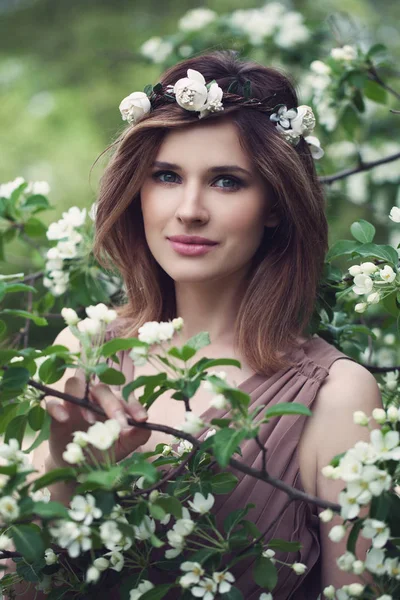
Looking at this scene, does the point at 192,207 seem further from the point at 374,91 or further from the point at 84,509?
A: the point at 374,91

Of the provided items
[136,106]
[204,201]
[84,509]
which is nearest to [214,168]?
[204,201]

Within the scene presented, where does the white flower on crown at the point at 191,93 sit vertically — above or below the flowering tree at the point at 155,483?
above

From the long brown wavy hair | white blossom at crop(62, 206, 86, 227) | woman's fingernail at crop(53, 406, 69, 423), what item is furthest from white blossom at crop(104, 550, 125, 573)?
white blossom at crop(62, 206, 86, 227)

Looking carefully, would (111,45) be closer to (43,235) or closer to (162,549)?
(43,235)

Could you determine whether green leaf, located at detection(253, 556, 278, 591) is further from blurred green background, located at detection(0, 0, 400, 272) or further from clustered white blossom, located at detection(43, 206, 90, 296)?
blurred green background, located at detection(0, 0, 400, 272)

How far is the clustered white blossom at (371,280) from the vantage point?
1832 millimetres

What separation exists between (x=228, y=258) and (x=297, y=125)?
15.7 inches

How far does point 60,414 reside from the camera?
5.14 ft

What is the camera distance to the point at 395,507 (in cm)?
140

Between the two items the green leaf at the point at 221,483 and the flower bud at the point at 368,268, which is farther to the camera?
the flower bud at the point at 368,268

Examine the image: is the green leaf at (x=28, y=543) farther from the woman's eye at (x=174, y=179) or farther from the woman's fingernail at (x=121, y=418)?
the woman's eye at (x=174, y=179)

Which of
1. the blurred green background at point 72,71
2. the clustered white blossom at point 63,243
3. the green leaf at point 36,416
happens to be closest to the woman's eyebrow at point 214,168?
the clustered white blossom at point 63,243

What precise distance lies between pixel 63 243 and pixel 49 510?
139cm

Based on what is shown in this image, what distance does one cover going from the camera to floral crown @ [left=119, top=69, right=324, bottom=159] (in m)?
2.06
